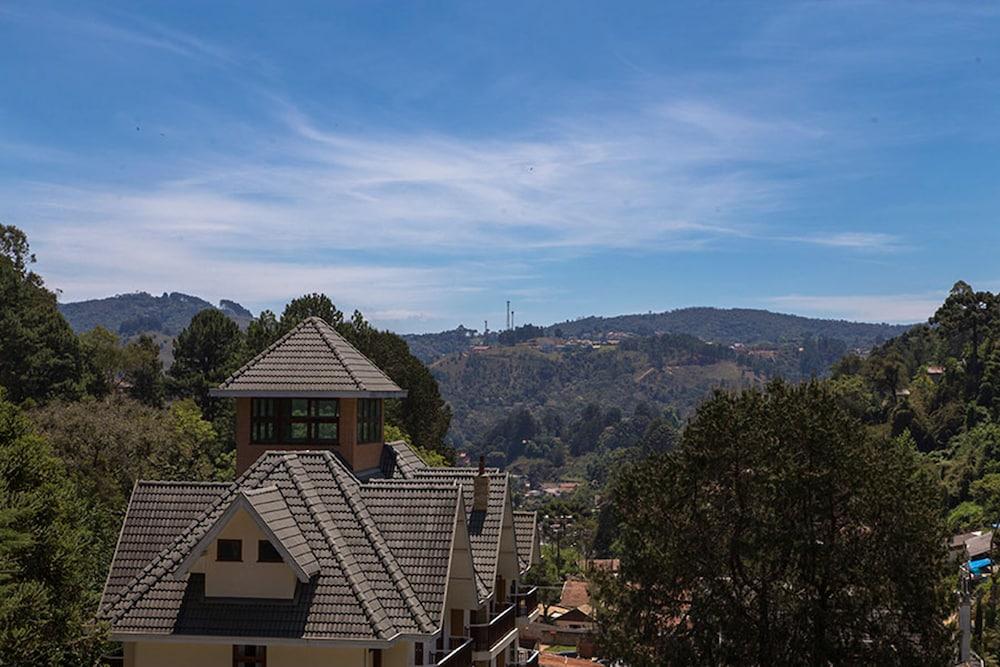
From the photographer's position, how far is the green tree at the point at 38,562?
947 inches

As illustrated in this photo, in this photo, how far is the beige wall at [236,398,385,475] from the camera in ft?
93.7

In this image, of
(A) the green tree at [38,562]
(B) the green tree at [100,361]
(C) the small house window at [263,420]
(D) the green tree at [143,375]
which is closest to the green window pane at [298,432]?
(C) the small house window at [263,420]

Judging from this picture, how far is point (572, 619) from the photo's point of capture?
316ft

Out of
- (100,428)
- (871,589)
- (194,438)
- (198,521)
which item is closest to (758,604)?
(871,589)

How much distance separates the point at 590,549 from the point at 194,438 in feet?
288

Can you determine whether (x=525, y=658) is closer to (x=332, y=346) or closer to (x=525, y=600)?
(x=525, y=600)

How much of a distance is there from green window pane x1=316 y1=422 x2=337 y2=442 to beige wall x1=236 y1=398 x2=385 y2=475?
220mm

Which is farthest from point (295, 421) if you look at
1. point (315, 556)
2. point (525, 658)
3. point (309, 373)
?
point (525, 658)

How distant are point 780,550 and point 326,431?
11.4m

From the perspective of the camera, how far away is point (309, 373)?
2898 centimetres

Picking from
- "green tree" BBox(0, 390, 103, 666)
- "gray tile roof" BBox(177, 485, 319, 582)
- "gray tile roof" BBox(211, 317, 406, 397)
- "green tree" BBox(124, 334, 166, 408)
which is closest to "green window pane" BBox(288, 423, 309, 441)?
"gray tile roof" BBox(211, 317, 406, 397)

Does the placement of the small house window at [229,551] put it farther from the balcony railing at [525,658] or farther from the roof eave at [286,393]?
the balcony railing at [525,658]

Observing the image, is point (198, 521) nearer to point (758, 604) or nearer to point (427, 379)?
point (758, 604)

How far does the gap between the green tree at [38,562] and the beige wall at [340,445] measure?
427 centimetres
